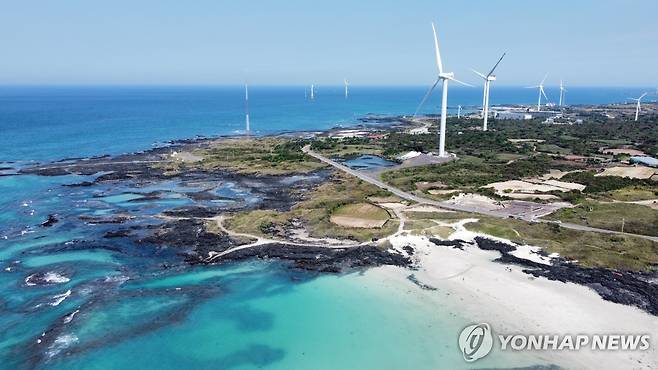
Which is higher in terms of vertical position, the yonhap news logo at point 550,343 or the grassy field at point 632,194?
the grassy field at point 632,194

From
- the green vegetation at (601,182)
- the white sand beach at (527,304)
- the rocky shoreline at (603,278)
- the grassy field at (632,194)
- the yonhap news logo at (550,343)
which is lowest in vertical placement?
the yonhap news logo at (550,343)

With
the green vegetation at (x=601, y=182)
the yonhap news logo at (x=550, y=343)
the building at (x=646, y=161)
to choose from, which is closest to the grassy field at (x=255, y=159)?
the green vegetation at (x=601, y=182)

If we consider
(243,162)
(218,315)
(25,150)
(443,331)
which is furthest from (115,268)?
(25,150)

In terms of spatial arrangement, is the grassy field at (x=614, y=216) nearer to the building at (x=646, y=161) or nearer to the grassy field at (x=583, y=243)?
the grassy field at (x=583, y=243)

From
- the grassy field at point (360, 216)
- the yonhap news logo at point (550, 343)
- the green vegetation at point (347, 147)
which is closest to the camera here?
the yonhap news logo at point (550, 343)

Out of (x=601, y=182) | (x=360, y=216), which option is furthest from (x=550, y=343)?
(x=601, y=182)

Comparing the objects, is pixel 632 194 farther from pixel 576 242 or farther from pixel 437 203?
pixel 437 203

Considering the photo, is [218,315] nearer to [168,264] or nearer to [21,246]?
[168,264]

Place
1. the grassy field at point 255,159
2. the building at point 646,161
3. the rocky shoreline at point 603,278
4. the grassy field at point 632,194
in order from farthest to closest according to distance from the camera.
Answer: the grassy field at point 255,159
the building at point 646,161
the grassy field at point 632,194
the rocky shoreline at point 603,278
